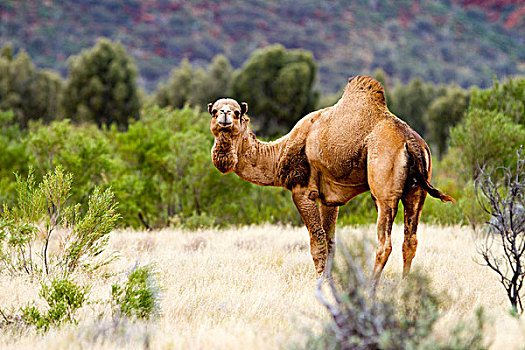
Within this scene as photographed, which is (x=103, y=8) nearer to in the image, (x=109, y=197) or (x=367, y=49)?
(x=367, y=49)

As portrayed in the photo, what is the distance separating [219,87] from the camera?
38250 mm

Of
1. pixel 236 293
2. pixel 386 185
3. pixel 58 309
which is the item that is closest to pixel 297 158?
pixel 386 185

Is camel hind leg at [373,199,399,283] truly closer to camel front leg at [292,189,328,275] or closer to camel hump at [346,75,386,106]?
camel front leg at [292,189,328,275]

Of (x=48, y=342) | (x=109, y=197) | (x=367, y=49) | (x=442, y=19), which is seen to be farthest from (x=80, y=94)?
(x=442, y=19)

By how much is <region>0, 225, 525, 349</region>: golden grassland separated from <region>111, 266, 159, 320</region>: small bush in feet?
0.43

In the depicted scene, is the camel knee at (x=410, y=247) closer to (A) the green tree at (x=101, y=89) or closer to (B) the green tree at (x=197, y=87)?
(B) the green tree at (x=197, y=87)

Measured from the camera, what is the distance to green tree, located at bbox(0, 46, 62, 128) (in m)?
36.3

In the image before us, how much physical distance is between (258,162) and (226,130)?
1.87 feet

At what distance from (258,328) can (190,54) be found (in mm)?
71853

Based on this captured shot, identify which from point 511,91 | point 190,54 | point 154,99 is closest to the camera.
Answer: point 511,91

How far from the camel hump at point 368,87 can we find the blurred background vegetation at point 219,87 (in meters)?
4.64

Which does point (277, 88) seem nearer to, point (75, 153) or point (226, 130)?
point (75, 153)

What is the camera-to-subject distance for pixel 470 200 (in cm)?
1212

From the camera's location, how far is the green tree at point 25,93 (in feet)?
119
